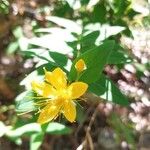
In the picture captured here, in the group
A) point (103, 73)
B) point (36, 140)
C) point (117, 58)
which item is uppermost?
point (117, 58)

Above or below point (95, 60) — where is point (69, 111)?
below

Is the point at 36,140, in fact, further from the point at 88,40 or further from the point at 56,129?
the point at 88,40

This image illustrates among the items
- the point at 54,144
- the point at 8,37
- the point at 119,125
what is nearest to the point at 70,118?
the point at 119,125

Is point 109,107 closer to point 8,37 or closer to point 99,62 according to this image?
point 8,37

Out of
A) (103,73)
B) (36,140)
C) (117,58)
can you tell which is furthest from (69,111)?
(103,73)

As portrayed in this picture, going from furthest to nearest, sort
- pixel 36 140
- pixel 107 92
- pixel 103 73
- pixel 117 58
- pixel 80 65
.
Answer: pixel 103 73 < pixel 36 140 < pixel 117 58 < pixel 107 92 < pixel 80 65

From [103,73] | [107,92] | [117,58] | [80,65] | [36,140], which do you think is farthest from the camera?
[103,73]

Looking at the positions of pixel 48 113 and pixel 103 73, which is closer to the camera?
pixel 48 113
